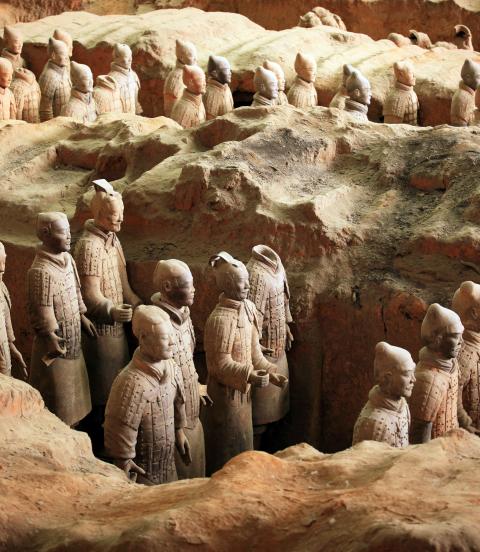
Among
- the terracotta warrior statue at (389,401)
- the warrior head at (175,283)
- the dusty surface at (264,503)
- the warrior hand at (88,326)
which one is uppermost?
the dusty surface at (264,503)

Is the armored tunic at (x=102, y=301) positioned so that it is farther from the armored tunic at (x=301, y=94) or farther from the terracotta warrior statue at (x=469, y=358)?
the armored tunic at (x=301, y=94)

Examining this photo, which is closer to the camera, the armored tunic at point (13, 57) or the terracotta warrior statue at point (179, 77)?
the terracotta warrior statue at point (179, 77)

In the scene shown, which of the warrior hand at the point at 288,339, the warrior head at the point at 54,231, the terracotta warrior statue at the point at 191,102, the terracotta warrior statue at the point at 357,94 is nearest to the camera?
the warrior head at the point at 54,231

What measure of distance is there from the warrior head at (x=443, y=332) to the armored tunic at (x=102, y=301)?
198 cm

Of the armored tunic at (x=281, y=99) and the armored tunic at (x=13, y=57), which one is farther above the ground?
the armored tunic at (x=281, y=99)

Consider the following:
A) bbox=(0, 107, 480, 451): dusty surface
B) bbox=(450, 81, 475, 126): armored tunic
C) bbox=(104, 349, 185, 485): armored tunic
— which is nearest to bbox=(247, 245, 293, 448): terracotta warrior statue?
bbox=(0, 107, 480, 451): dusty surface

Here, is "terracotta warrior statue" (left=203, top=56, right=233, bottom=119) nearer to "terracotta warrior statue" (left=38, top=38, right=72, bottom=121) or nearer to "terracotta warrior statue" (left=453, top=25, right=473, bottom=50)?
"terracotta warrior statue" (left=38, top=38, right=72, bottom=121)

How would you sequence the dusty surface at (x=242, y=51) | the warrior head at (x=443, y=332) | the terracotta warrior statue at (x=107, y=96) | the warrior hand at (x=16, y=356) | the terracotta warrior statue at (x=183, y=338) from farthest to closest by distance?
the dusty surface at (x=242, y=51) < the terracotta warrior statue at (x=107, y=96) < the warrior hand at (x=16, y=356) < the terracotta warrior statue at (x=183, y=338) < the warrior head at (x=443, y=332)

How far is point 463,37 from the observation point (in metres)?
13.7

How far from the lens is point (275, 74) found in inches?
407

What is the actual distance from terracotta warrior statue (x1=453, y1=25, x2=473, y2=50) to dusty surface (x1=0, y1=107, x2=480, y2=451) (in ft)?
20.6

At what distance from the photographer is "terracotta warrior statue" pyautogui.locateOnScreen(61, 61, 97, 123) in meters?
9.99

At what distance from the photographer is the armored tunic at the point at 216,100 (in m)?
10.2

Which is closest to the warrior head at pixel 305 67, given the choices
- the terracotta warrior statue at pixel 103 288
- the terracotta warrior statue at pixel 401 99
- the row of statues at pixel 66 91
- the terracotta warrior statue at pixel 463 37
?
the terracotta warrior statue at pixel 401 99
